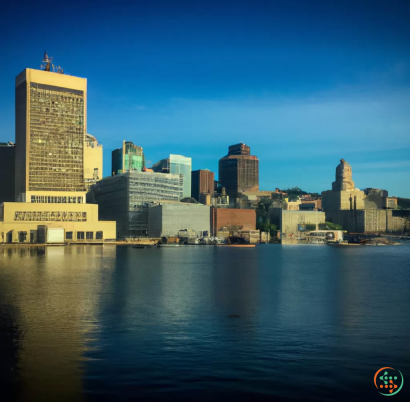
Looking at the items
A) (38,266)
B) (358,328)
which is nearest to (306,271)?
(38,266)

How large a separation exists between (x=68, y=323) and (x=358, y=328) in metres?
18.1

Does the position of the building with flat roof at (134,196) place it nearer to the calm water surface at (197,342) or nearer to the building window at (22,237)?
the building window at (22,237)

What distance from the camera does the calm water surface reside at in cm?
2077

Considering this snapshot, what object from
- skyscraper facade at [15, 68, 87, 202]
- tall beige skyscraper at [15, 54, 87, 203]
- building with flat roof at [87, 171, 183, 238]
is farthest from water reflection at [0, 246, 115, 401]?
building with flat roof at [87, 171, 183, 238]

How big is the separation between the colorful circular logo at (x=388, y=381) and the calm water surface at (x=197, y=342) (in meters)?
0.29

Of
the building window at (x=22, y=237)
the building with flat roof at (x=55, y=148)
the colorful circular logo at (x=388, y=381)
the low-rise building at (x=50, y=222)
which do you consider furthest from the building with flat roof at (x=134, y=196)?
the colorful circular logo at (x=388, y=381)

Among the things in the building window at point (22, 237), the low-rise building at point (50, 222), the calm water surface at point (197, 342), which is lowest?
the calm water surface at point (197, 342)

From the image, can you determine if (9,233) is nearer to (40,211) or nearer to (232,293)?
(40,211)

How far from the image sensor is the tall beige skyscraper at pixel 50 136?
534 feet

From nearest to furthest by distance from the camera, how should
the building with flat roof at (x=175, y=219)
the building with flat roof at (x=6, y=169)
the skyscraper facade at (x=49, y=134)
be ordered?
1. the skyscraper facade at (x=49, y=134)
2. the building with flat roof at (x=175, y=219)
3. the building with flat roof at (x=6, y=169)

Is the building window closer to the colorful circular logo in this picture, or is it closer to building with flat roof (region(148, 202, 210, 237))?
building with flat roof (region(148, 202, 210, 237))

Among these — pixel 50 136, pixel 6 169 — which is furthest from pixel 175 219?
pixel 6 169

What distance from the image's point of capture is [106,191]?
627 ft

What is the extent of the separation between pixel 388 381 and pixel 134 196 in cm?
15547
